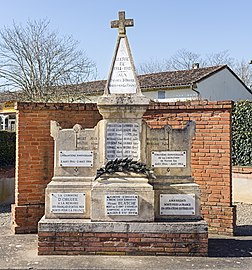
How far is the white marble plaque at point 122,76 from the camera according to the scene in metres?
6.47

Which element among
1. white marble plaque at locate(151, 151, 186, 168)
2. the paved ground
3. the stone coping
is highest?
white marble plaque at locate(151, 151, 186, 168)

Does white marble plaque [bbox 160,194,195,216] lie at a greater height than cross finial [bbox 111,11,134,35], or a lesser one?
lesser

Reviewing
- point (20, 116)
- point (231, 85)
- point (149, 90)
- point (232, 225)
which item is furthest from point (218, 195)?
point (231, 85)

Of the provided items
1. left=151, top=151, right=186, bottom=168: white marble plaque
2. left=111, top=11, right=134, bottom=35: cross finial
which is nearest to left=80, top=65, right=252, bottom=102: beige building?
→ left=111, top=11, right=134, bottom=35: cross finial

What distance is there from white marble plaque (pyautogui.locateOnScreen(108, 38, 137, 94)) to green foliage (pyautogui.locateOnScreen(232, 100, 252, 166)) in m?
7.25

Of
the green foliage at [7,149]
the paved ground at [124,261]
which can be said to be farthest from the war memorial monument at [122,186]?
the green foliage at [7,149]

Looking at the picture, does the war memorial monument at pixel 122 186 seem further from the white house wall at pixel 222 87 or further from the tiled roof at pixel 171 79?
the white house wall at pixel 222 87

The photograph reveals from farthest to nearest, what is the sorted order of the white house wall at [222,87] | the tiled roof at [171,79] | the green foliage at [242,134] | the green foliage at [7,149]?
the white house wall at [222,87]
the tiled roof at [171,79]
the green foliage at [7,149]
the green foliage at [242,134]

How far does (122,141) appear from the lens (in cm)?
650

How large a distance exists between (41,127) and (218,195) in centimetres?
383

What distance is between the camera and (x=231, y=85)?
108ft

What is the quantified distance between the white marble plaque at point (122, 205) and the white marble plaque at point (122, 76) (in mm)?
1663

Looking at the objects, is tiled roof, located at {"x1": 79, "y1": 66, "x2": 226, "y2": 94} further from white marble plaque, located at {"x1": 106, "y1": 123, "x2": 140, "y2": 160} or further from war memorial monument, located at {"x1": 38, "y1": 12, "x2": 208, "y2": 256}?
white marble plaque, located at {"x1": 106, "y1": 123, "x2": 140, "y2": 160}

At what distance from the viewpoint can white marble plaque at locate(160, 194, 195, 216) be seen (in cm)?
648
